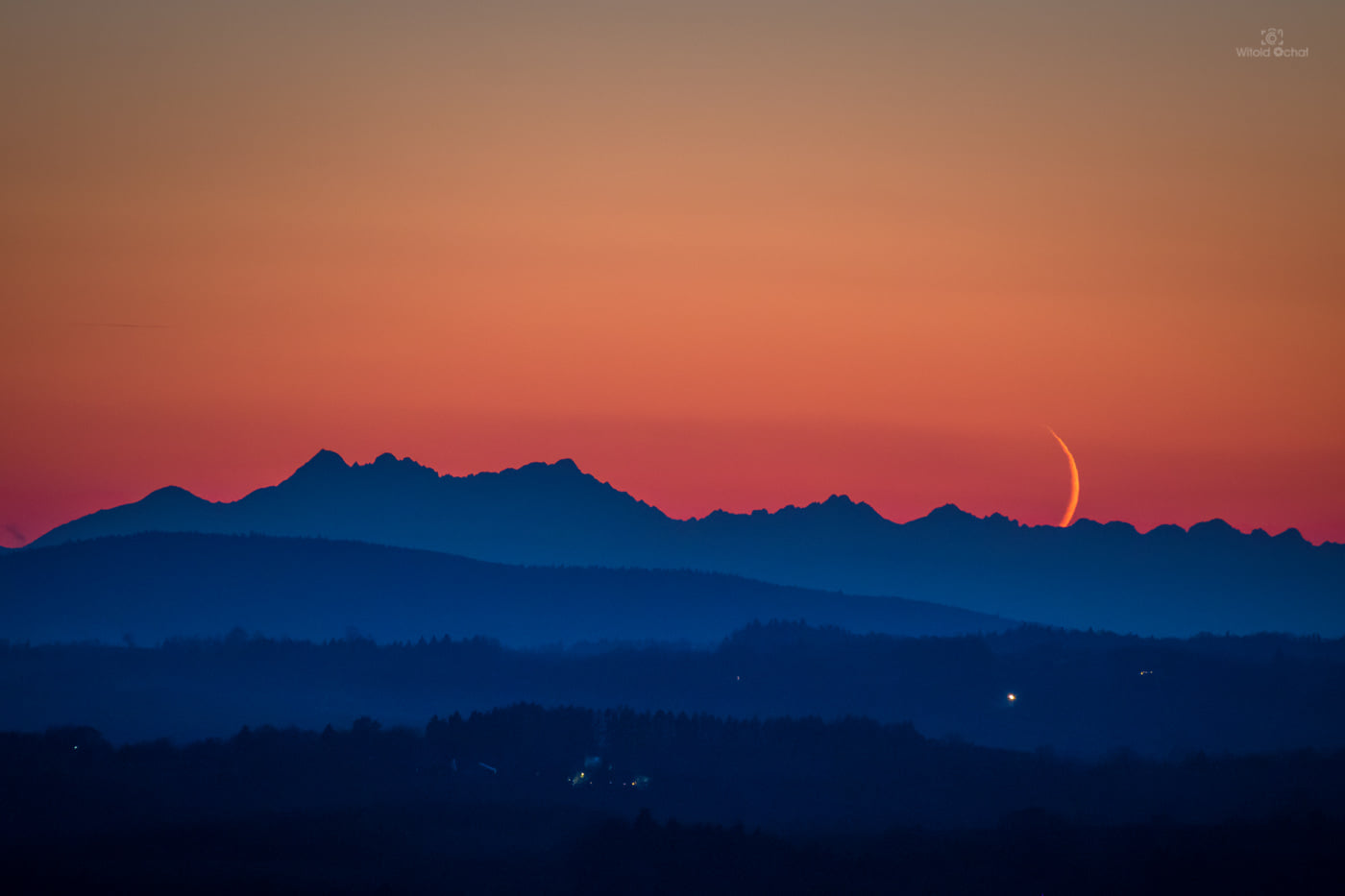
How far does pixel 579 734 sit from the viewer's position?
19675cm

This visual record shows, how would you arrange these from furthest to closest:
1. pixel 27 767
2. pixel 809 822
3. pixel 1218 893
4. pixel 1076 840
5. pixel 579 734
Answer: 1. pixel 579 734
2. pixel 27 767
3. pixel 809 822
4. pixel 1076 840
5. pixel 1218 893

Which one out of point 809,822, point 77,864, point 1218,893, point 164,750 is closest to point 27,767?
point 164,750

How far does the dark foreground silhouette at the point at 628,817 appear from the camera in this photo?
461ft

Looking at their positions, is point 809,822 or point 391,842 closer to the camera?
point 391,842

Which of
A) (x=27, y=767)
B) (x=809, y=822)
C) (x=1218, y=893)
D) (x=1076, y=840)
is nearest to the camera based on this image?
(x=1218, y=893)

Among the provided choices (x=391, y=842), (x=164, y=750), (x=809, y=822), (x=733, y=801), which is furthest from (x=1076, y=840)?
(x=164, y=750)

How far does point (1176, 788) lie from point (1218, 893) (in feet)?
159

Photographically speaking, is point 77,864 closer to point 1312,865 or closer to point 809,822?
point 809,822

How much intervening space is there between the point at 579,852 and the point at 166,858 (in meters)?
37.8

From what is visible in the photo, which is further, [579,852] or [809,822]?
[809,822]

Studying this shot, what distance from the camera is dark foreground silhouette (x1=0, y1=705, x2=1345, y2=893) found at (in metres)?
141

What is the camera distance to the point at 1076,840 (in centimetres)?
15125

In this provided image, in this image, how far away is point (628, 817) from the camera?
550 ft

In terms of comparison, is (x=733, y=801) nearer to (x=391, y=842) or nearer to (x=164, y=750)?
(x=391, y=842)
